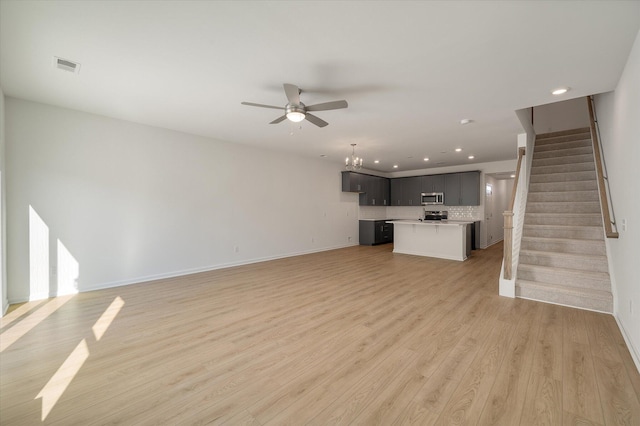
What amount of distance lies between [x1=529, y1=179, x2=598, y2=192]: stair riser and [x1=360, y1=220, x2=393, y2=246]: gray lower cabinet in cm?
455

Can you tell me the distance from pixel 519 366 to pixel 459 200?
7.11 m

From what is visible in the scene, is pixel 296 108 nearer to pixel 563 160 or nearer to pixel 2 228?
pixel 2 228

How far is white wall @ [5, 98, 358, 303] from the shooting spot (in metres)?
3.70

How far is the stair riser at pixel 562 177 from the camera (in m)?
4.86

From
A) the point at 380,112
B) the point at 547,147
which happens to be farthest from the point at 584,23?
the point at 547,147

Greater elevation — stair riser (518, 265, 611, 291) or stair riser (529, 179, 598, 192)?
stair riser (529, 179, 598, 192)

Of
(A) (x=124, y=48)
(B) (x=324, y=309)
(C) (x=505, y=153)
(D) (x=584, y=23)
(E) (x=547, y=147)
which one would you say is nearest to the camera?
(D) (x=584, y=23)

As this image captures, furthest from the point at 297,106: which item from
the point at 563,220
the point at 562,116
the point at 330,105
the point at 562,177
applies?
the point at 562,116

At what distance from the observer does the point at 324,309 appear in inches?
133

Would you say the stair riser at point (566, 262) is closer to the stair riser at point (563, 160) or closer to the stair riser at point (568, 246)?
the stair riser at point (568, 246)

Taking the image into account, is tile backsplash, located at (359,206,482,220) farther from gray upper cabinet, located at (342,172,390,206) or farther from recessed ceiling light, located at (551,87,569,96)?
recessed ceiling light, located at (551,87,569,96)

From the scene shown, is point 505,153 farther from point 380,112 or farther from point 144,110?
point 144,110

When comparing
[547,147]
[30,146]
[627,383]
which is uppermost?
[547,147]

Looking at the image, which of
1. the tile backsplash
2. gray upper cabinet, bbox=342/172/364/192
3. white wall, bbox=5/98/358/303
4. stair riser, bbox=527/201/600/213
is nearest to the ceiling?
white wall, bbox=5/98/358/303
